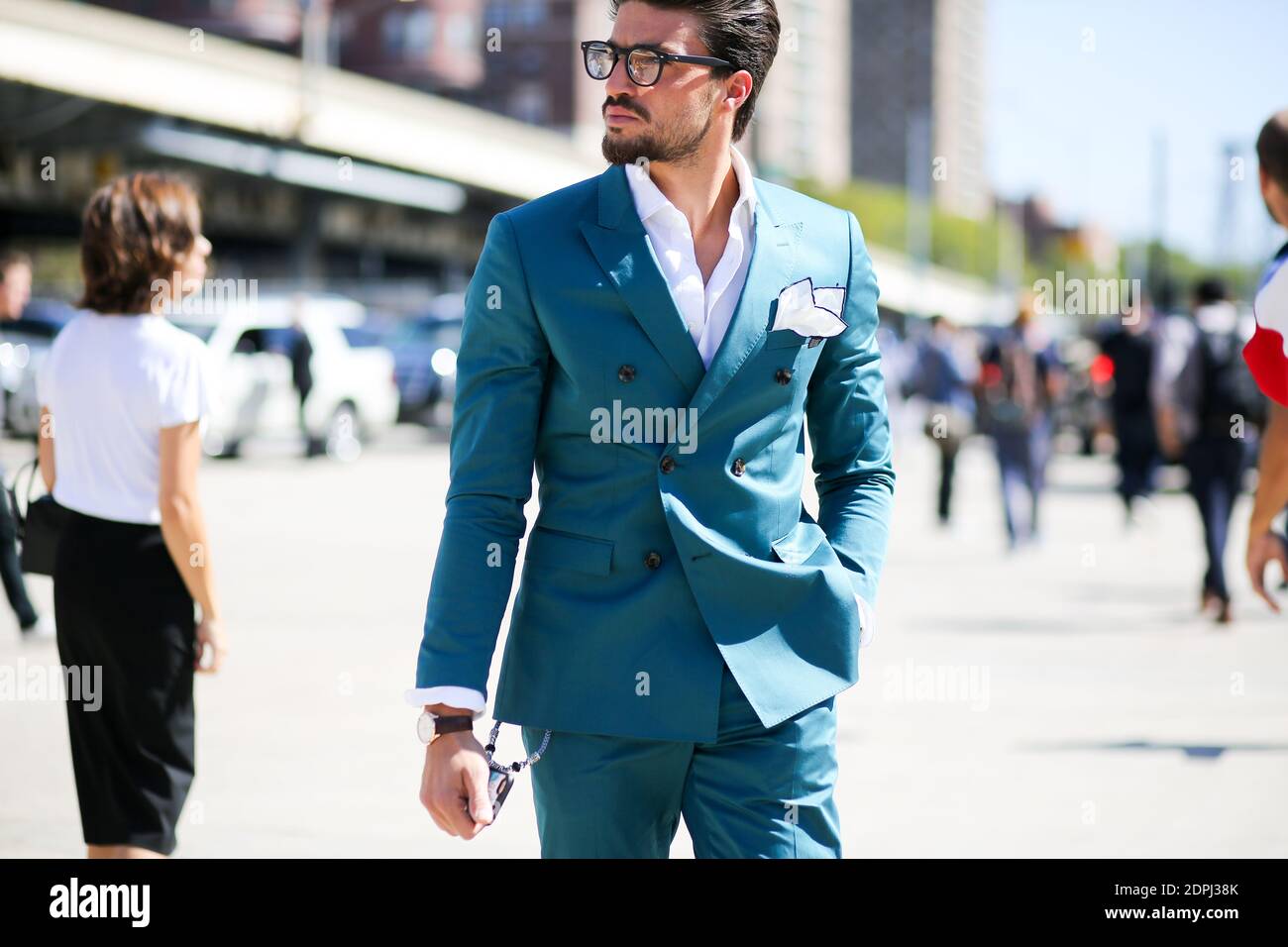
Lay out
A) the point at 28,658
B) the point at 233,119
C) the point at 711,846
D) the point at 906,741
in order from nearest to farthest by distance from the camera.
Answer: the point at 711,846 → the point at 906,741 → the point at 28,658 → the point at 233,119

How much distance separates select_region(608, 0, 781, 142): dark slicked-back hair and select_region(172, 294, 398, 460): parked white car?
19.7m

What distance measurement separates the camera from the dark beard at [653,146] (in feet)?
9.08

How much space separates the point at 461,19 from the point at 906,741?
264ft

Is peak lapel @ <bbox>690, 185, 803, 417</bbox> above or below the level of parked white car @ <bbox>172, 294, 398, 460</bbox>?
below

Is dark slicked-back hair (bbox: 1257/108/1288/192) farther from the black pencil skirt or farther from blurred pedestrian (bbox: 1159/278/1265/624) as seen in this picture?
blurred pedestrian (bbox: 1159/278/1265/624)

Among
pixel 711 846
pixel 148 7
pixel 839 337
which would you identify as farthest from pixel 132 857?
pixel 148 7

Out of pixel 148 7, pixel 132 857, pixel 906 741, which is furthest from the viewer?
pixel 148 7

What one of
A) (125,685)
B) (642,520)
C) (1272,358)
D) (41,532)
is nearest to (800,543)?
(642,520)

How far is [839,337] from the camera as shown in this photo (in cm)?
292

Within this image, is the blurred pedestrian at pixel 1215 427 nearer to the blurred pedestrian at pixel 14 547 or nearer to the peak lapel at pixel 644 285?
the blurred pedestrian at pixel 14 547

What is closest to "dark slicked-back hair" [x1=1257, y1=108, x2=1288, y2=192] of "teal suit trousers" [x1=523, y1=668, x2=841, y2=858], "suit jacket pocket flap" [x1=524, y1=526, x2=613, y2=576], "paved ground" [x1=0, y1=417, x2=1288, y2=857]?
"teal suit trousers" [x1=523, y1=668, x2=841, y2=858]

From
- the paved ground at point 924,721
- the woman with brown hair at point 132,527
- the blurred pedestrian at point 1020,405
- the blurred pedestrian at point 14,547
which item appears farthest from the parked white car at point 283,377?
the woman with brown hair at point 132,527

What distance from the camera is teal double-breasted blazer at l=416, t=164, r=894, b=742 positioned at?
2662mm

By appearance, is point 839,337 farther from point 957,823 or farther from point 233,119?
point 233,119
